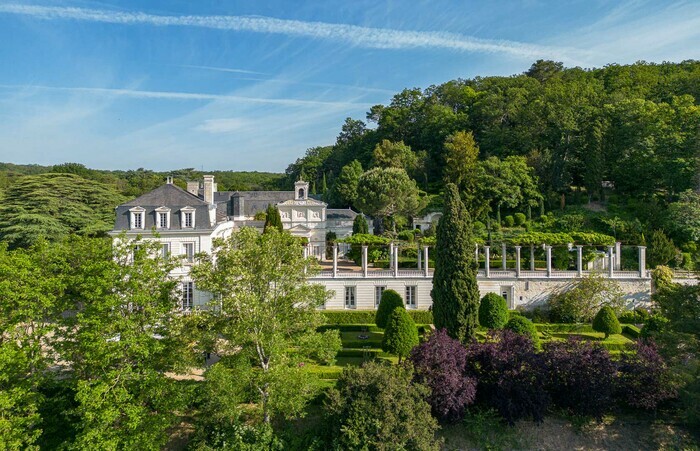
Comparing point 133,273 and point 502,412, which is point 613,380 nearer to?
point 502,412

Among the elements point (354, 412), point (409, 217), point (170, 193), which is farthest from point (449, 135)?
point (354, 412)

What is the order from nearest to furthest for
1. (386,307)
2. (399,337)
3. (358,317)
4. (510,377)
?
(510,377) → (399,337) → (386,307) → (358,317)

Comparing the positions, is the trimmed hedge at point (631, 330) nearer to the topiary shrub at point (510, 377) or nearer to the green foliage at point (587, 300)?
the green foliage at point (587, 300)

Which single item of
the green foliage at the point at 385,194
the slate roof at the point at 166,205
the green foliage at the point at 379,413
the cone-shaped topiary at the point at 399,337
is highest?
the green foliage at the point at 385,194

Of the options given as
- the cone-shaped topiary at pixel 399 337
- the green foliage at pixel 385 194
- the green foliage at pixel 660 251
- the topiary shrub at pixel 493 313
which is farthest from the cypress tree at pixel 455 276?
the green foliage at pixel 385 194

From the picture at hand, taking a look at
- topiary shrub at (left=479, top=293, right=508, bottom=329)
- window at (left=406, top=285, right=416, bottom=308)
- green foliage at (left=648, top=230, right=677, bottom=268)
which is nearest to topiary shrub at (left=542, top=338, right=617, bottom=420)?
topiary shrub at (left=479, top=293, right=508, bottom=329)

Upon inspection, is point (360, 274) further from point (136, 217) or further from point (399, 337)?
point (136, 217)

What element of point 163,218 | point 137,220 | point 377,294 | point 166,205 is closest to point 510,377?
point 377,294
